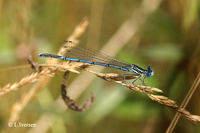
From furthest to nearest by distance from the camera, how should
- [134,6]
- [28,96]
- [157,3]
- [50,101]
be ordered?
[134,6]
[157,3]
[50,101]
[28,96]

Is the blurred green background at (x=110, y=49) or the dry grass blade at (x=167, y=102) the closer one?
the dry grass blade at (x=167, y=102)

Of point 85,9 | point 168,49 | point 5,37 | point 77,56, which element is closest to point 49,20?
point 5,37

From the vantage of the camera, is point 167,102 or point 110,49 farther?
point 110,49

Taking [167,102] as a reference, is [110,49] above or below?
above

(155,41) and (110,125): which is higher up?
(155,41)

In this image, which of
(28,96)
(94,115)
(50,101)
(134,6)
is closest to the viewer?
(28,96)

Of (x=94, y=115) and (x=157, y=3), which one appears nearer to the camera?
(x=94, y=115)

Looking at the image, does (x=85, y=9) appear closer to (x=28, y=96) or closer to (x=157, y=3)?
(x=157, y=3)

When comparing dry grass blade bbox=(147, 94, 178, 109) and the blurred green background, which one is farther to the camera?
the blurred green background
